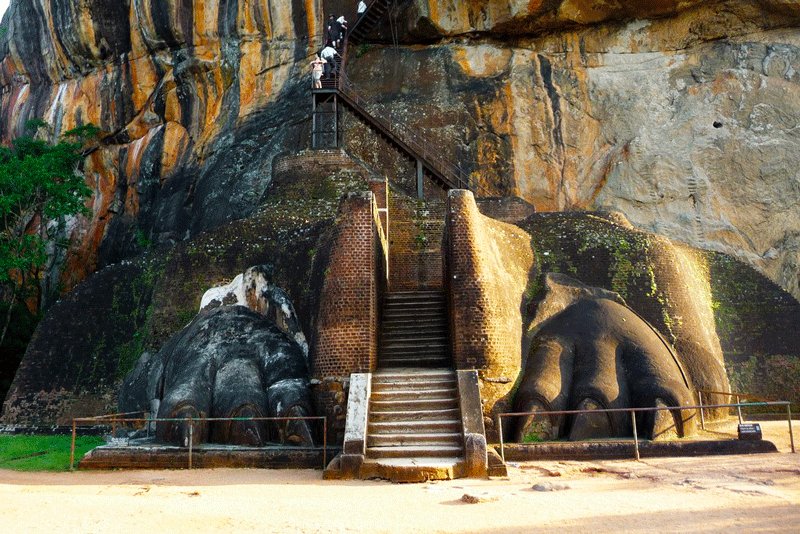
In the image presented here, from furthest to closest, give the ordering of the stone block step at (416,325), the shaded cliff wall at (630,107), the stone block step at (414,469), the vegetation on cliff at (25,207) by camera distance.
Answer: the shaded cliff wall at (630,107), the vegetation on cliff at (25,207), the stone block step at (416,325), the stone block step at (414,469)

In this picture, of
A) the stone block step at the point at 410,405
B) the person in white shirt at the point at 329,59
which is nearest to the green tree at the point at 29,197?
the person in white shirt at the point at 329,59

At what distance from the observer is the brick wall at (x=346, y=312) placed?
10.9 meters

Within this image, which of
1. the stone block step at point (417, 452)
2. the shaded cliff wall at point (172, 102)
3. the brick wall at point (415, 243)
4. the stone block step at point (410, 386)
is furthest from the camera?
the shaded cliff wall at point (172, 102)

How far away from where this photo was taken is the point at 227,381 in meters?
11.5

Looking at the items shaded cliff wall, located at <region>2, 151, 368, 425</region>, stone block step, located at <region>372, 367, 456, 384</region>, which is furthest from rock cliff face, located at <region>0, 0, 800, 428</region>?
stone block step, located at <region>372, 367, 456, 384</region>

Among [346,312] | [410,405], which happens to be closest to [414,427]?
[410,405]

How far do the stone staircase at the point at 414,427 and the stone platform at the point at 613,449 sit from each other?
2.88 ft

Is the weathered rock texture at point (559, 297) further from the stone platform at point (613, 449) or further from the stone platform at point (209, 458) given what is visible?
the stone platform at point (209, 458)

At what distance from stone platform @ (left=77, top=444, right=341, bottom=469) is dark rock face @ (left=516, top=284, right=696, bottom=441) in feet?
9.50

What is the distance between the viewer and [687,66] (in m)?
25.5

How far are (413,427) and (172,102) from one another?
21795 millimetres

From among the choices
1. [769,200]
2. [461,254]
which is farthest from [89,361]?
[769,200]

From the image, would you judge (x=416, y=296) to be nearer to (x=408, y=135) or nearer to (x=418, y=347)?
(x=418, y=347)

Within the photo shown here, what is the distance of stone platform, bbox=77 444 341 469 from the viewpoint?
32.5 feet
